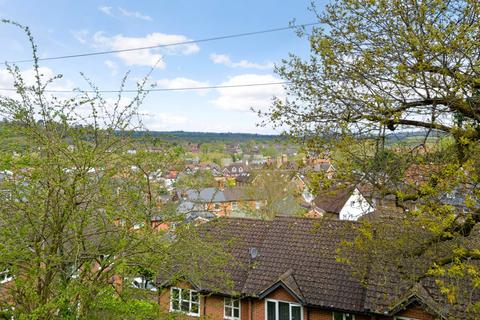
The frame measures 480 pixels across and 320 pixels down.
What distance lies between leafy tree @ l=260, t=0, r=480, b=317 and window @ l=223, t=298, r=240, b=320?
7.48 metres

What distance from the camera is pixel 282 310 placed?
1278 cm

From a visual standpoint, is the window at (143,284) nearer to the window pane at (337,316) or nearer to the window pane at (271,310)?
the window pane at (271,310)

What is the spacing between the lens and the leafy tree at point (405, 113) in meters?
5.68

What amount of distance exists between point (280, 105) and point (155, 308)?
4.28m

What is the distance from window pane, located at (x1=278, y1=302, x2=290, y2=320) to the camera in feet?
41.8

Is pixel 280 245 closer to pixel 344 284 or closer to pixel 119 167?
pixel 344 284

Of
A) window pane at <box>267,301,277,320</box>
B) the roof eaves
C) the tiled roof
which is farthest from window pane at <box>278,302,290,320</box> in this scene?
the tiled roof

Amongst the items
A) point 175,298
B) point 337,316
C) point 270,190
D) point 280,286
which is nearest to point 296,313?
point 280,286

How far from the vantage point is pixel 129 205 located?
562 centimetres

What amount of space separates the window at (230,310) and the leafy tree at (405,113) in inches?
294

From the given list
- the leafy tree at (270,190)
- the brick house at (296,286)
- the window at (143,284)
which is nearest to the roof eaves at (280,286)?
the brick house at (296,286)

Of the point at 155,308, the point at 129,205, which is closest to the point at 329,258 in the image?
the point at 155,308

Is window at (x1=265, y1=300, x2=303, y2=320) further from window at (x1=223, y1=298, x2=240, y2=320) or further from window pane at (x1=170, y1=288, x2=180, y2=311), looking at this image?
window pane at (x1=170, y1=288, x2=180, y2=311)

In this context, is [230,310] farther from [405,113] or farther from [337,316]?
[405,113]
